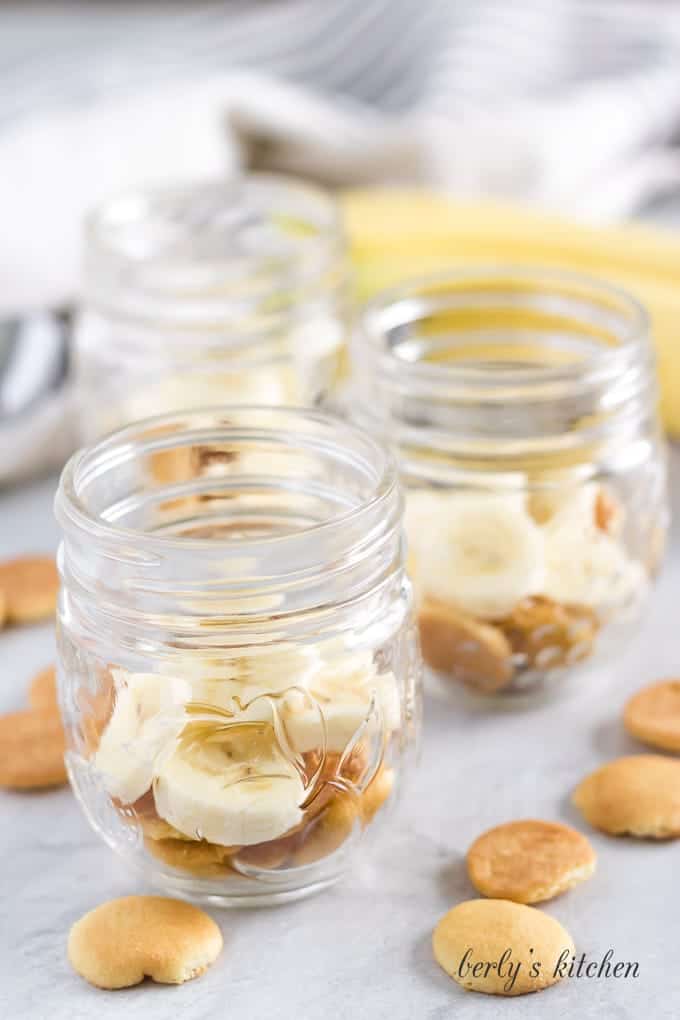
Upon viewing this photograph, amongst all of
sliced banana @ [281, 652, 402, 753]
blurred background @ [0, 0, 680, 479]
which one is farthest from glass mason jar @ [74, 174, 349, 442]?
sliced banana @ [281, 652, 402, 753]

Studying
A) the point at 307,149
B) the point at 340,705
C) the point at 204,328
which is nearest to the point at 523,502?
the point at 340,705

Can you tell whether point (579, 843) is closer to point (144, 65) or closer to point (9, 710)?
point (9, 710)

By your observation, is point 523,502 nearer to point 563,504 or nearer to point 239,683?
point 563,504

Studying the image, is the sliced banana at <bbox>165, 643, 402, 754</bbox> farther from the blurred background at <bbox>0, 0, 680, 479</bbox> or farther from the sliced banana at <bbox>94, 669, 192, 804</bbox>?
the blurred background at <bbox>0, 0, 680, 479</bbox>

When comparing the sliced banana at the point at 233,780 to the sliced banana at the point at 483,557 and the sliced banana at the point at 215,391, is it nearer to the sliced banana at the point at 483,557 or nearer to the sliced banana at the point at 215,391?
the sliced banana at the point at 483,557

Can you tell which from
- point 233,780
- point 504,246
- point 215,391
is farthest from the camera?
point 504,246
